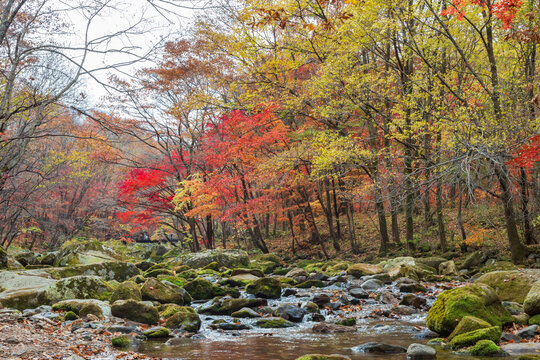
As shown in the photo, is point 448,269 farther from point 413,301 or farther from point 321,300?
point 321,300

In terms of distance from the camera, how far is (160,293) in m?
8.77

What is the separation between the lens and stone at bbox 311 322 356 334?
6.64 m

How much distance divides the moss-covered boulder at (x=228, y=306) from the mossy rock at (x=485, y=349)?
4.83 m

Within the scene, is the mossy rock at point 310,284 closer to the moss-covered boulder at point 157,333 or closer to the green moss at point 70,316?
the moss-covered boulder at point 157,333

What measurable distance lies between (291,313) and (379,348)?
2645 millimetres

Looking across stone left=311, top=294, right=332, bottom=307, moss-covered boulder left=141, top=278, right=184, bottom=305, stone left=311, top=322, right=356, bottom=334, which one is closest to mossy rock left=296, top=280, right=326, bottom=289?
stone left=311, top=294, right=332, bottom=307

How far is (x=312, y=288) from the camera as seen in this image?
10.7 meters

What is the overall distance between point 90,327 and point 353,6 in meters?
10.9

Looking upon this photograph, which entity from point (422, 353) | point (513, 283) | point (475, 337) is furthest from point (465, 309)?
point (513, 283)

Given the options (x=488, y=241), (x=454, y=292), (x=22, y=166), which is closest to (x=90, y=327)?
(x=454, y=292)

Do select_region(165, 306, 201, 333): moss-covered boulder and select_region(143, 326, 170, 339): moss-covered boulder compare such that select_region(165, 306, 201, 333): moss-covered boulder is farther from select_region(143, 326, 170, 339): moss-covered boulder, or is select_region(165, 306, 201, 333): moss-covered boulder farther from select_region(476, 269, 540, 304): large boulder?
select_region(476, 269, 540, 304): large boulder

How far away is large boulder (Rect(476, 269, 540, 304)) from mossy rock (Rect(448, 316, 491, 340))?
241 cm

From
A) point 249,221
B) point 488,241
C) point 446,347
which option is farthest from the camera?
point 249,221

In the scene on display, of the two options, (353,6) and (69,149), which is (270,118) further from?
(69,149)
